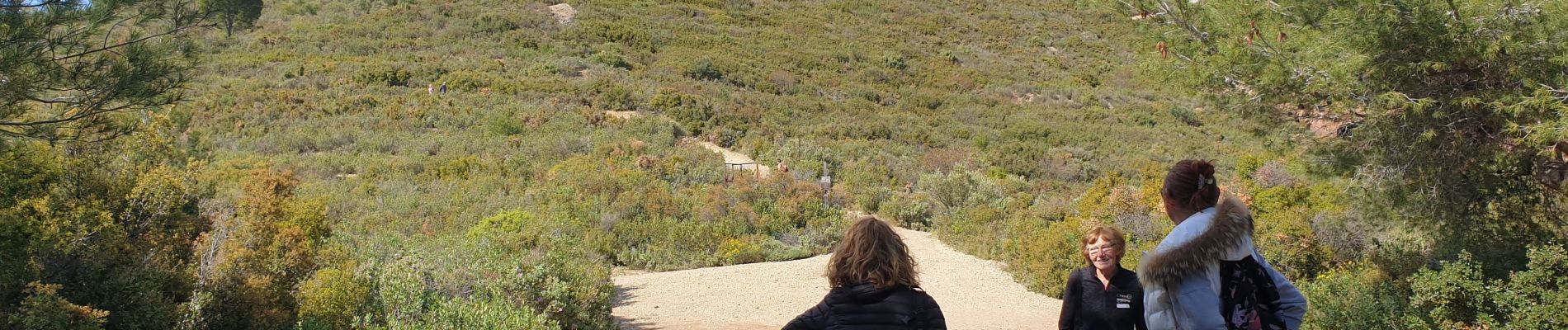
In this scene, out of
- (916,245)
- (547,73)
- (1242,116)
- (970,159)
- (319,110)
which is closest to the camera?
(1242,116)

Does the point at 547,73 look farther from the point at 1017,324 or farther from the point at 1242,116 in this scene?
the point at 1242,116

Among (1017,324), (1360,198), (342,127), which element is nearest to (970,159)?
(1017,324)

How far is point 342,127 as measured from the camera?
19031 mm

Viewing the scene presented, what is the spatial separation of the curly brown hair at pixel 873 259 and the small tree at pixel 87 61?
3.72m

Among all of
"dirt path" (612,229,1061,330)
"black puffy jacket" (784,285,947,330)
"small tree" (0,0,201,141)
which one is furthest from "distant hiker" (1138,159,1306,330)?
"dirt path" (612,229,1061,330)

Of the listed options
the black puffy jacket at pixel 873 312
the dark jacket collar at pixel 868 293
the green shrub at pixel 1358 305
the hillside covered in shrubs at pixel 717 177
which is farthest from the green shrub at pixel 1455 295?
the dark jacket collar at pixel 868 293

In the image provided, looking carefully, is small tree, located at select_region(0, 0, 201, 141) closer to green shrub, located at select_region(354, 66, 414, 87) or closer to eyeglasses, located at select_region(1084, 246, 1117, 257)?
eyeglasses, located at select_region(1084, 246, 1117, 257)

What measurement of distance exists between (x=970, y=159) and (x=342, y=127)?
13589 mm

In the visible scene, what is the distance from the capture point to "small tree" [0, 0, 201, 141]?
3.99m

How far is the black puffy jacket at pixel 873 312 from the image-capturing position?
106 inches

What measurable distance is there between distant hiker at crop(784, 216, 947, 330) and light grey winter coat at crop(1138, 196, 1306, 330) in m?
0.64

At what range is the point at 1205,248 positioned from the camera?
2.32 metres

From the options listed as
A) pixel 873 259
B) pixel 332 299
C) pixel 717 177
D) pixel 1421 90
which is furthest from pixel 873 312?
pixel 717 177

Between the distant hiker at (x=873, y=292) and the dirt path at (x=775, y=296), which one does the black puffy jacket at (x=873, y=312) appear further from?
the dirt path at (x=775, y=296)
